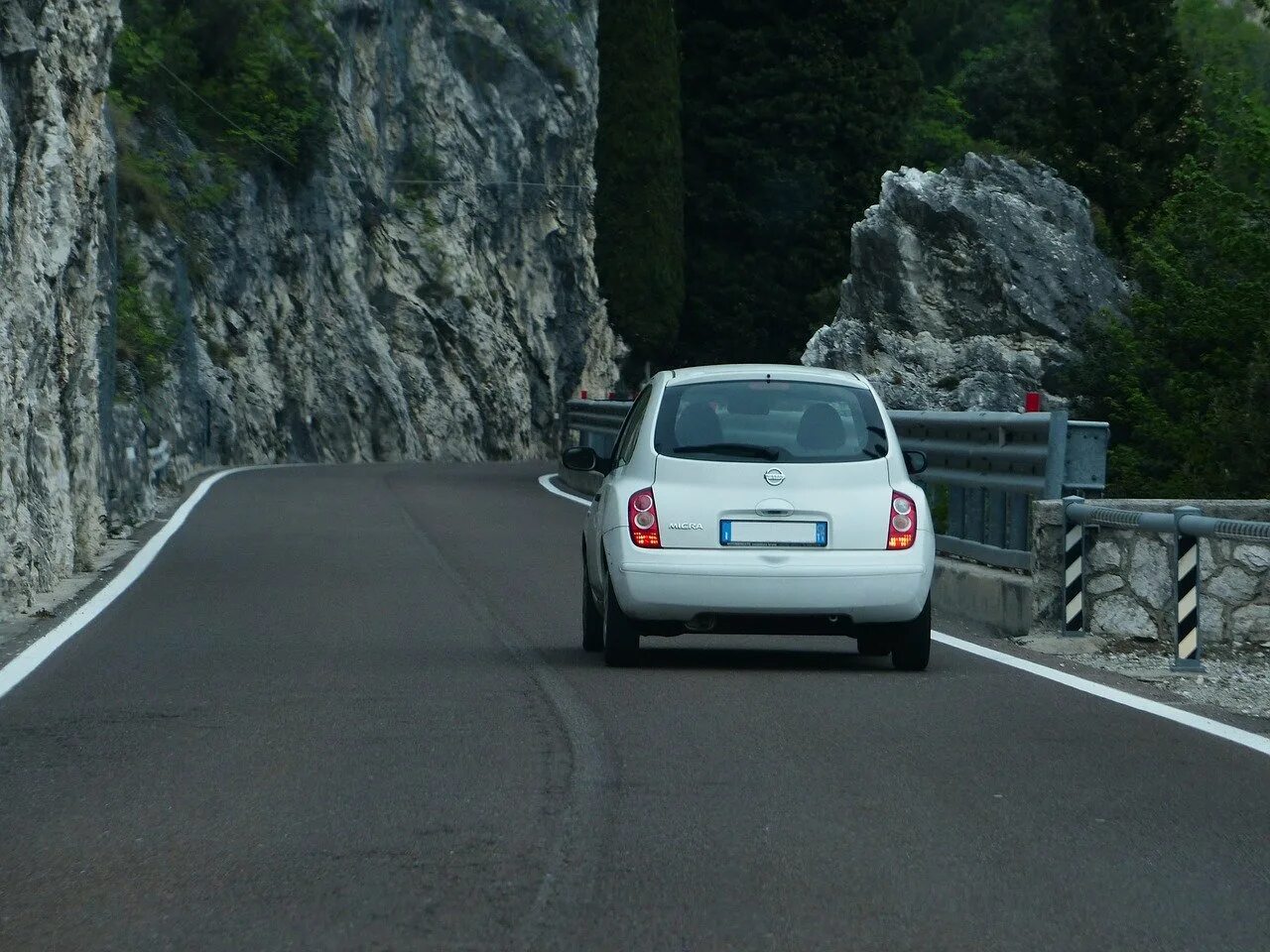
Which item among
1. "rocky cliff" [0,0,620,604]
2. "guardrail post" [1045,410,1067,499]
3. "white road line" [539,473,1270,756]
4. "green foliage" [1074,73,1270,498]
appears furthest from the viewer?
"green foliage" [1074,73,1270,498]

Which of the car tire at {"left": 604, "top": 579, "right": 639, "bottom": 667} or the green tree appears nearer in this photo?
the car tire at {"left": 604, "top": 579, "right": 639, "bottom": 667}

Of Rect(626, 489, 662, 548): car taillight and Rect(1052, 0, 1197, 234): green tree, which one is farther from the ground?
Rect(1052, 0, 1197, 234): green tree

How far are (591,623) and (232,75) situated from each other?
37260 millimetres

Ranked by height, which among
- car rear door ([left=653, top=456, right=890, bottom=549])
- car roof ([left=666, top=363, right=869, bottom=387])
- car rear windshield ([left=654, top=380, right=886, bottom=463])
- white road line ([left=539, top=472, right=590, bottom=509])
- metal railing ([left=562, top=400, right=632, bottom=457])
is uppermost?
car roof ([left=666, top=363, right=869, bottom=387])

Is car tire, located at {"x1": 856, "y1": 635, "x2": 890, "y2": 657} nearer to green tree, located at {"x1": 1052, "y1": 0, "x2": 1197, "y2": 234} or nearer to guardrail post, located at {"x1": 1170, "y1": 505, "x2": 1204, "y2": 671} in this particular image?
guardrail post, located at {"x1": 1170, "y1": 505, "x2": 1204, "y2": 671}

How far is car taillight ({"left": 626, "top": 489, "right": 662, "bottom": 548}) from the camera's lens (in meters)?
11.1

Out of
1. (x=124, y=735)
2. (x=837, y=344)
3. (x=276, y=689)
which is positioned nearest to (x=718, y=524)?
(x=276, y=689)

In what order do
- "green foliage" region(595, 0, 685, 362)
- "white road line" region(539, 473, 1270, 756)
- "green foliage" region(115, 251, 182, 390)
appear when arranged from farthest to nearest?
1. "green foliage" region(595, 0, 685, 362)
2. "green foliage" region(115, 251, 182, 390)
3. "white road line" region(539, 473, 1270, 756)

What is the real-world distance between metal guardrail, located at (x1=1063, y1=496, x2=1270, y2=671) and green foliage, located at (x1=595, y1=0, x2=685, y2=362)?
50423 mm

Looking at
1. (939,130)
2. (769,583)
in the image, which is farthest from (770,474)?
(939,130)

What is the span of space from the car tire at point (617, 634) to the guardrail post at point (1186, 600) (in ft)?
9.38

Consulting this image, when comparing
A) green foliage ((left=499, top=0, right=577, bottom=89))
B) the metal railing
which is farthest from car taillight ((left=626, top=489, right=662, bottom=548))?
green foliage ((left=499, top=0, right=577, bottom=89))

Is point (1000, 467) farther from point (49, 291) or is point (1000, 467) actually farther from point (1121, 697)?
point (49, 291)

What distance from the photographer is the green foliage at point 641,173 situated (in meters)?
62.8
